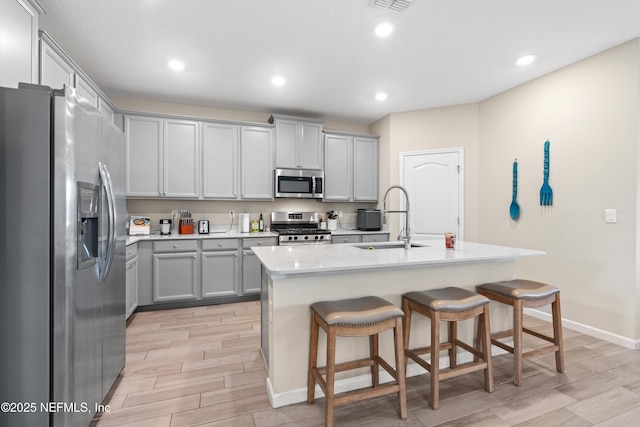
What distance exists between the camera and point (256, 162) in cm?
430

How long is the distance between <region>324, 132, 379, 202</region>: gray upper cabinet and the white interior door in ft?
1.82

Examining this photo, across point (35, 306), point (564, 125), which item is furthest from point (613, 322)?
point (35, 306)

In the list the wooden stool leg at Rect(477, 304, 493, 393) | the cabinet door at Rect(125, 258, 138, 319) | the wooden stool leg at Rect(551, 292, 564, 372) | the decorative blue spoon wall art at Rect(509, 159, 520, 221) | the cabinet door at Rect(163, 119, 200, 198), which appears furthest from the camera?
the cabinet door at Rect(163, 119, 200, 198)

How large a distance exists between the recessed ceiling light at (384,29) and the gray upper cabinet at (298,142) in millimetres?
2075

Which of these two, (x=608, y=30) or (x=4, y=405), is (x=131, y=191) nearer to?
(x=4, y=405)

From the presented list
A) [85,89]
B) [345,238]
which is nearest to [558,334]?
[345,238]

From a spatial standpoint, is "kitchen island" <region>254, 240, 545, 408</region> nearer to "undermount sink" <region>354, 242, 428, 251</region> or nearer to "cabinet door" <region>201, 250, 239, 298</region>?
"undermount sink" <region>354, 242, 428, 251</region>

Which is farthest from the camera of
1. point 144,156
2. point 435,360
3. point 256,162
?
point 256,162

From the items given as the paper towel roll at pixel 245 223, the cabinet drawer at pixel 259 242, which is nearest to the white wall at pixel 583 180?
the cabinet drawer at pixel 259 242

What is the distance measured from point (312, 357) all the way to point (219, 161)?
311 centimetres

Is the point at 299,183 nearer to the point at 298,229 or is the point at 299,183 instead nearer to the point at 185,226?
the point at 298,229

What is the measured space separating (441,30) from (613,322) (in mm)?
3094

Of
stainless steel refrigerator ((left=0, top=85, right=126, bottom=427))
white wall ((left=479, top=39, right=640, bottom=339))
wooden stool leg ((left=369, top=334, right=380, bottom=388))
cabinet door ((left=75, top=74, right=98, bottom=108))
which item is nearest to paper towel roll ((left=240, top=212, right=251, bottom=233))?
cabinet door ((left=75, top=74, right=98, bottom=108))

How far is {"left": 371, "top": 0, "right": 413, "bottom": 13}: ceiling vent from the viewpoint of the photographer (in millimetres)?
2143
